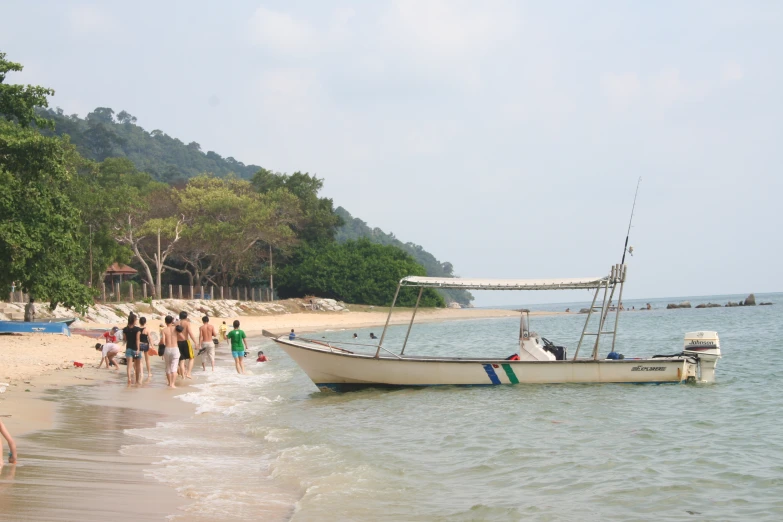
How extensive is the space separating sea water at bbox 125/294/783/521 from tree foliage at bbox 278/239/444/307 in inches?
1868

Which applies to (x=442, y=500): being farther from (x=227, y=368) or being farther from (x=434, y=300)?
(x=434, y=300)

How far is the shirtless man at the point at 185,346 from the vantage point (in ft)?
55.5

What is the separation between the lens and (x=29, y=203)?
21016mm

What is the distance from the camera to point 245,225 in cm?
5419

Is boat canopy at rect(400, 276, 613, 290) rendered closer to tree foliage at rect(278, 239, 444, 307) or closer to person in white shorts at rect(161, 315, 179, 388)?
person in white shorts at rect(161, 315, 179, 388)

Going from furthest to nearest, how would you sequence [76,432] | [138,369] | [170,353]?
[138,369] < [170,353] < [76,432]

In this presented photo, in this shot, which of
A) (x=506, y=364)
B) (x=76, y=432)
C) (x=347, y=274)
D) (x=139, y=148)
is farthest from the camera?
(x=139, y=148)

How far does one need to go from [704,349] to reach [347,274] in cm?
5072

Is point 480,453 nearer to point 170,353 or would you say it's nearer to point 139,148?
point 170,353

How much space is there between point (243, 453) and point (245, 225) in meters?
45.4

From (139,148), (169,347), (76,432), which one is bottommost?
(76,432)

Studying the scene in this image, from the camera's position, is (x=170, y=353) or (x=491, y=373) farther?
(x=170, y=353)

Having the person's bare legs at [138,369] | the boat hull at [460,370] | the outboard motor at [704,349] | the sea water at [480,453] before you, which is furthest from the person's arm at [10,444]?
the outboard motor at [704,349]

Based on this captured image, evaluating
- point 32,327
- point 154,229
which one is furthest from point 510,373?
point 154,229
